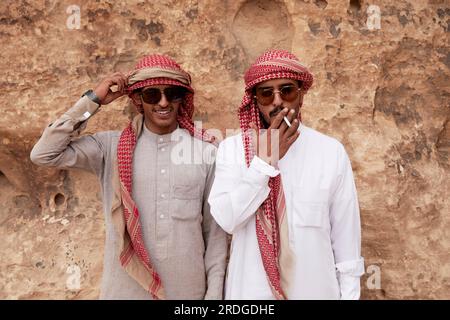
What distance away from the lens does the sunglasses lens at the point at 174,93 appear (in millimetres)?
2438

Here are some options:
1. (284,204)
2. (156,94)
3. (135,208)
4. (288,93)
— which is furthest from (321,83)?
(135,208)

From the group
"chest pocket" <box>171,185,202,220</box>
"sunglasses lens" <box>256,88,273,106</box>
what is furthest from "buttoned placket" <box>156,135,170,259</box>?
"sunglasses lens" <box>256,88,273,106</box>

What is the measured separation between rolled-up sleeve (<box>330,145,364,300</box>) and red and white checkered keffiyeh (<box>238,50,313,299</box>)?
0.26m

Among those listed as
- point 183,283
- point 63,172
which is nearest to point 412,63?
point 183,283

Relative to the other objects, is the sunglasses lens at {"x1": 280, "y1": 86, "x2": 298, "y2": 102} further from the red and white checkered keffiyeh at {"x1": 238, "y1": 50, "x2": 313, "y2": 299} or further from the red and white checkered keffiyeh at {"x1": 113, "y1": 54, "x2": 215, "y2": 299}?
the red and white checkered keffiyeh at {"x1": 113, "y1": 54, "x2": 215, "y2": 299}

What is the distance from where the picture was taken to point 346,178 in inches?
88.0

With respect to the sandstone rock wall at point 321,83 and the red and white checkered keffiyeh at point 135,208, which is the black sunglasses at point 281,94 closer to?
the red and white checkered keffiyeh at point 135,208

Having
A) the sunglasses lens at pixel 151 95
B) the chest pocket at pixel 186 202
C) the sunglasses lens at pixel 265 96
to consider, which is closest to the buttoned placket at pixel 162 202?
the chest pocket at pixel 186 202

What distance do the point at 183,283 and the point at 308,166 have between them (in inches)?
30.6

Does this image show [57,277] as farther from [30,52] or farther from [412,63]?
[412,63]

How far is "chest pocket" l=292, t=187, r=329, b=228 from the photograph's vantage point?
216cm

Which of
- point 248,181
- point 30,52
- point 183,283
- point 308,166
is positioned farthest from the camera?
point 30,52

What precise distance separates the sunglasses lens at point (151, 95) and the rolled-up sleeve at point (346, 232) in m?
0.86

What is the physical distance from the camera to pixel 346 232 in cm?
224
